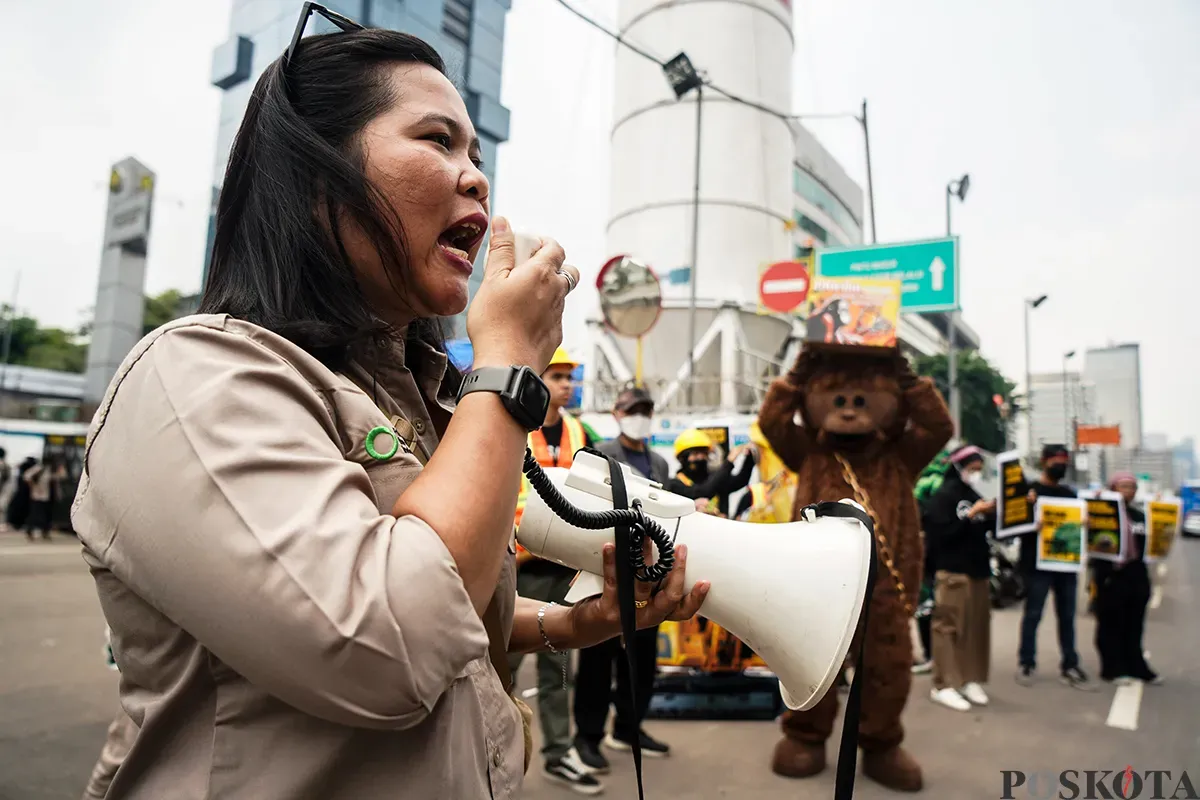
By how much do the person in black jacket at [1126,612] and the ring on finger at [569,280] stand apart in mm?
7368

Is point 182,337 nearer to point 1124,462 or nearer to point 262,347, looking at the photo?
point 262,347

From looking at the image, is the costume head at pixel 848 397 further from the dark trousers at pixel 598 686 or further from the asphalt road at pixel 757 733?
the asphalt road at pixel 757 733

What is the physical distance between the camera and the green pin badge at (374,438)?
0.88 m

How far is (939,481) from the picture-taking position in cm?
724

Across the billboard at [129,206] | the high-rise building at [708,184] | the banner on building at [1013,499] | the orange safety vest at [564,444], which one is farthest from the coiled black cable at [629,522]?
the high-rise building at [708,184]

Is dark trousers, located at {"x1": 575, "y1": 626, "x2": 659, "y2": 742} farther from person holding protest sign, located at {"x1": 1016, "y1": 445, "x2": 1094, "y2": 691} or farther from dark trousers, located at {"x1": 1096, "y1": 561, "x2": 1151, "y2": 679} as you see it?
dark trousers, located at {"x1": 1096, "y1": 561, "x2": 1151, "y2": 679}

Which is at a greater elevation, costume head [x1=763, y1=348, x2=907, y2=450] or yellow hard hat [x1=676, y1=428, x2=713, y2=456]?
costume head [x1=763, y1=348, x2=907, y2=450]

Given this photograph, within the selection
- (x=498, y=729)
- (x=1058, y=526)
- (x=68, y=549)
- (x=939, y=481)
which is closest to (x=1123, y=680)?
(x=1058, y=526)

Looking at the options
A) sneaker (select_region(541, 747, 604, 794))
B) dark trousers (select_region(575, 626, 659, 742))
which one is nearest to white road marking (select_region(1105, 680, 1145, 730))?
dark trousers (select_region(575, 626, 659, 742))

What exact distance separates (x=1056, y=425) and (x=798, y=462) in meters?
57.6

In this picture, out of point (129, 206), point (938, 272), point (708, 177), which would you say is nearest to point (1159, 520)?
point (938, 272)

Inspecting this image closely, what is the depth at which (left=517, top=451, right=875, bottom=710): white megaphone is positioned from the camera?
4.15 ft

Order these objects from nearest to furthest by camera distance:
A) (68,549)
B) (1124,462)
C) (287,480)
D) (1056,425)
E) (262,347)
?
(287,480), (262,347), (68,549), (1056,425), (1124,462)

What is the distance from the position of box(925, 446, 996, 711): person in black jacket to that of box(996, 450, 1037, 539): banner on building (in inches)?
16.6
